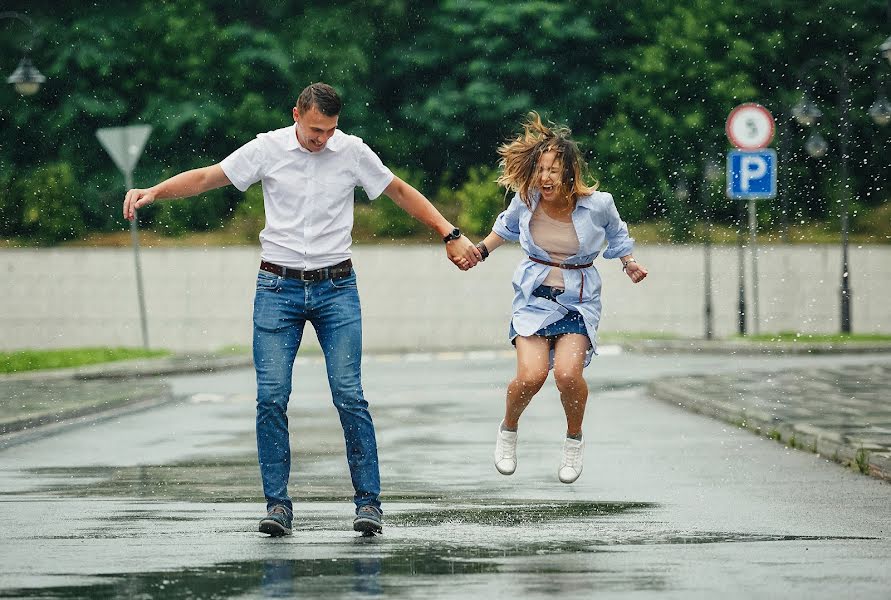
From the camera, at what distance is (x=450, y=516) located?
27.8 feet

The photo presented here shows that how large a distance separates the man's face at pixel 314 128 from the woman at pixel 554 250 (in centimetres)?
106

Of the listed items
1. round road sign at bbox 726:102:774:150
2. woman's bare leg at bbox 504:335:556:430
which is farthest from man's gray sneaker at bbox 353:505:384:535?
round road sign at bbox 726:102:774:150

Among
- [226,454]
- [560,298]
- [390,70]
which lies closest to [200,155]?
[390,70]

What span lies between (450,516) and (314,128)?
6.66 ft

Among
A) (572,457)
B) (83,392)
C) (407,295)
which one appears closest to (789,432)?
(572,457)

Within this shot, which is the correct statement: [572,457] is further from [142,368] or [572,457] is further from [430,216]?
[142,368]

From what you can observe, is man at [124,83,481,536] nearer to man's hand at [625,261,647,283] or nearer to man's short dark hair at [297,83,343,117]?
man's short dark hair at [297,83,343,117]

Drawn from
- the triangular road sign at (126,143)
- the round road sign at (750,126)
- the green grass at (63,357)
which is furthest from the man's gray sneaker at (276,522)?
the triangular road sign at (126,143)

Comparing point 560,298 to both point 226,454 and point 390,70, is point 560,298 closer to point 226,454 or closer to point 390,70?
point 226,454

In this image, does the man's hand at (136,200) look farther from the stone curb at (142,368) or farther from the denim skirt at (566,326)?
the stone curb at (142,368)

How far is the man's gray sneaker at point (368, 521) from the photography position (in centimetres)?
765

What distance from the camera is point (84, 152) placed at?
46656mm

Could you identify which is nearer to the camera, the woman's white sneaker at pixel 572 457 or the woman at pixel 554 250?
the woman at pixel 554 250

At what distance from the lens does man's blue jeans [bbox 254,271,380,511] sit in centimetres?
775
